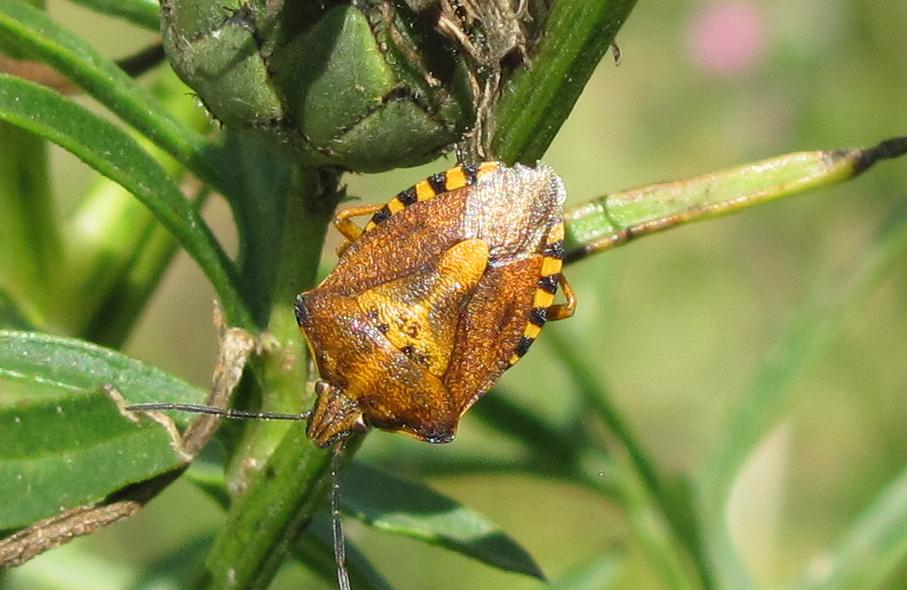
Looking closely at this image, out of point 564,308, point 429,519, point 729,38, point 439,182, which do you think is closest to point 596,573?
point 564,308

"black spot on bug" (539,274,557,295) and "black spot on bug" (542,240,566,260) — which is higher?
"black spot on bug" (542,240,566,260)

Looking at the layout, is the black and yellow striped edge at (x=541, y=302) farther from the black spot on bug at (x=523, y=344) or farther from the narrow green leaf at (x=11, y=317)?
the narrow green leaf at (x=11, y=317)

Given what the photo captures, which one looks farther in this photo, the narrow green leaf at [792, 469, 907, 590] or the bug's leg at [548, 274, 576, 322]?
the narrow green leaf at [792, 469, 907, 590]

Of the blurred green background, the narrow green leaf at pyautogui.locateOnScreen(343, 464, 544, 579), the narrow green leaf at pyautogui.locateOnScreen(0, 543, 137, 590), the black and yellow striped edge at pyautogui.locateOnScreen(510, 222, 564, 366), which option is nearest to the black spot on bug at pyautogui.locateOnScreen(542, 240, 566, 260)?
the black and yellow striped edge at pyautogui.locateOnScreen(510, 222, 564, 366)

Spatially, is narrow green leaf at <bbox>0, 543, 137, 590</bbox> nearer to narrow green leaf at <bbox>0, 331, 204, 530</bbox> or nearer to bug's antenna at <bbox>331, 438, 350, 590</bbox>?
bug's antenna at <bbox>331, 438, 350, 590</bbox>

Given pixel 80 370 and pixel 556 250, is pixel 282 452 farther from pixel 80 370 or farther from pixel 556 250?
pixel 556 250

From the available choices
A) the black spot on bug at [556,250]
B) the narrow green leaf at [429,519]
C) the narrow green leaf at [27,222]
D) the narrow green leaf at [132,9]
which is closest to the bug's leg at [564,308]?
the black spot on bug at [556,250]
